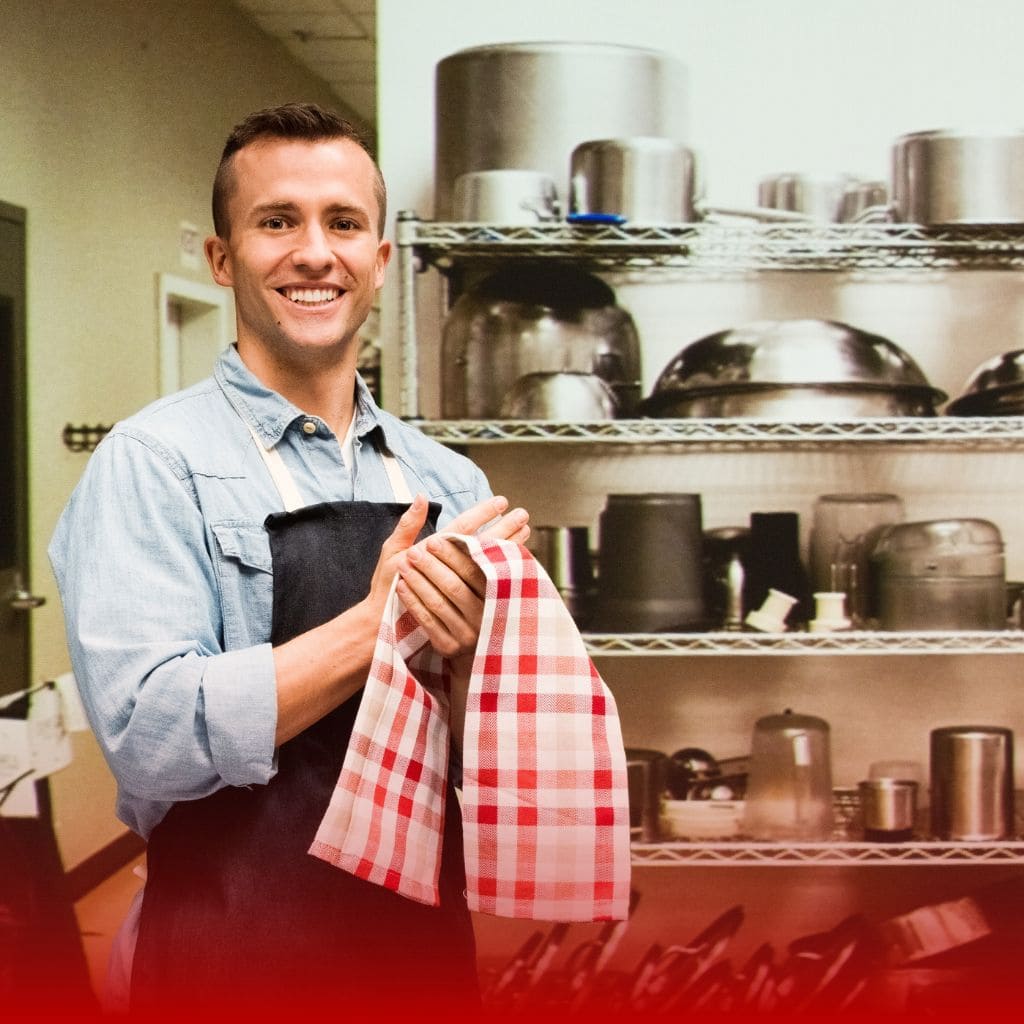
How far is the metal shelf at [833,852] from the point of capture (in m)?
2.12

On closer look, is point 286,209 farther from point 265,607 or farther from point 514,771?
point 514,771

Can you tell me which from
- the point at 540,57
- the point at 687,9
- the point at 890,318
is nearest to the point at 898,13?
the point at 687,9

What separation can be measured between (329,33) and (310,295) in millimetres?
3828

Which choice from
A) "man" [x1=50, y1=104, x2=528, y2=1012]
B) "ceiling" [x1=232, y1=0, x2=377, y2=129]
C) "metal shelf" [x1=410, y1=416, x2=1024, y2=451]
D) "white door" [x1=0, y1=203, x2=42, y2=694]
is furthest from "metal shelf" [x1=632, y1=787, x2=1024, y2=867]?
"ceiling" [x1=232, y1=0, x2=377, y2=129]

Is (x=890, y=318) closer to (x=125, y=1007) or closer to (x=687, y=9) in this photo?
(x=687, y=9)

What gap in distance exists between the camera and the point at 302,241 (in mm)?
1174

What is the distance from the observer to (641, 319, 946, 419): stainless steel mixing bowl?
2088 mm

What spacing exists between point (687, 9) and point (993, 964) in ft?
6.28

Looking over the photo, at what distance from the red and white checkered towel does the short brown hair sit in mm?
415

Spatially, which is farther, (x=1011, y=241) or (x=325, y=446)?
(x=1011, y=241)

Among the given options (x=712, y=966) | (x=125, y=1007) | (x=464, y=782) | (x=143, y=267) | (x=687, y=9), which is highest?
(x=687, y=9)

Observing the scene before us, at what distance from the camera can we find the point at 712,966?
2291 mm

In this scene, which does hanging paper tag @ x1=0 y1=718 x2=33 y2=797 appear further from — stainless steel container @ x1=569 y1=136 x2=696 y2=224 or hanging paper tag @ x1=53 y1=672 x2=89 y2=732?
stainless steel container @ x1=569 y1=136 x2=696 y2=224

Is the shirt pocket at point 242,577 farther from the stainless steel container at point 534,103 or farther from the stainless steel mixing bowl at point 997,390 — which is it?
the stainless steel mixing bowl at point 997,390
